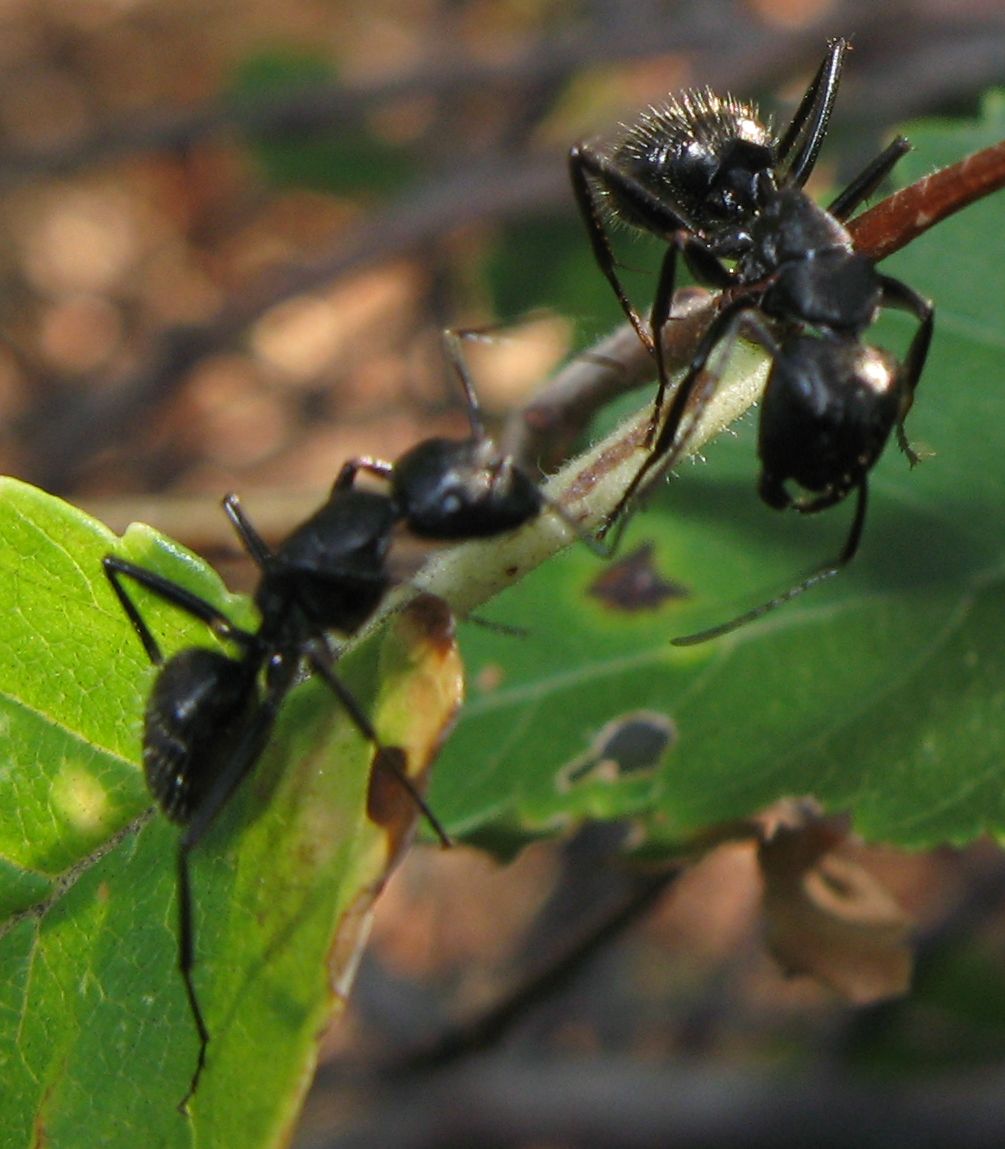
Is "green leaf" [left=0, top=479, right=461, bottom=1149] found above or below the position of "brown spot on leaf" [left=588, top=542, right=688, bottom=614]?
above

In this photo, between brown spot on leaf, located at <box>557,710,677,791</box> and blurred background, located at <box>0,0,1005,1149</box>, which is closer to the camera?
brown spot on leaf, located at <box>557,710,677,791</box>

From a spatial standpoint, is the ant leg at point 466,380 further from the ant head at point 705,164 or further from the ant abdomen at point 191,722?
the ant head at point 705,164

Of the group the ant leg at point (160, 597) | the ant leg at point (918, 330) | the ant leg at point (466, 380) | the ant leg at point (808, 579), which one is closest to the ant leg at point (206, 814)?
the ant leg at point (160, 597)

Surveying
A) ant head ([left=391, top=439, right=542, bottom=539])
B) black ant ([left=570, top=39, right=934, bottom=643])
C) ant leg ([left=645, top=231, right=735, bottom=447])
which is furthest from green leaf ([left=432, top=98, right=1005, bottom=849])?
ant head ([left=391, top=439, right=542, bottom=539])

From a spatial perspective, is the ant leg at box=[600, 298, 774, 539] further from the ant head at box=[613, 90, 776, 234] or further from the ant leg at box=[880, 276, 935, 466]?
the ant head at box=[613, 90, 776, 234]

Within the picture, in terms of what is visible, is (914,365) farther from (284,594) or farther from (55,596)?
(55,596)
